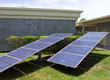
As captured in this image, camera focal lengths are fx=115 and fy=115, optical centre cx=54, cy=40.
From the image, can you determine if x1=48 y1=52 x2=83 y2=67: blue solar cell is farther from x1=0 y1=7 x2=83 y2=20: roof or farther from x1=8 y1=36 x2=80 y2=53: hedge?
x1=0 y1=7 x2=83 y2=20: roof

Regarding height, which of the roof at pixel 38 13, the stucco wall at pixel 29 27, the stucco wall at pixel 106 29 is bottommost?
the stucco wall at pixel 106 29

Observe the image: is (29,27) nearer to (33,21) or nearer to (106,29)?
(33,21)

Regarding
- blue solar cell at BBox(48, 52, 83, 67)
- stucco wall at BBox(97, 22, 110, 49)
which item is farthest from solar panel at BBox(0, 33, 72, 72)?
stucco wall at BBox(97, 22, 110, 49)

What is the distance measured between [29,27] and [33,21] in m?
0.71

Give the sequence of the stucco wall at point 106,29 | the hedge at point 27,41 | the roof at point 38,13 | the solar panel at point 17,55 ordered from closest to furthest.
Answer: the solar panel at point 17,55
the hedge at point 27,41
the roof at point 38,13
the stucco wall at point 106,29

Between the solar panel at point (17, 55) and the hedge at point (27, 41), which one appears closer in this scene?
the solar panel at point (17, 55)

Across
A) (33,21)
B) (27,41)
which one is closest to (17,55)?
(27,41)

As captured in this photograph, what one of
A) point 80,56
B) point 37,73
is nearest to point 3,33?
point 37,73

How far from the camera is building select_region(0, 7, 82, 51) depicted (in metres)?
10.8

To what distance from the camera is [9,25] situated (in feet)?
35.9

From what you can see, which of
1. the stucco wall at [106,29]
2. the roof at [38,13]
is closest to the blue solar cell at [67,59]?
the roof at [38,13]

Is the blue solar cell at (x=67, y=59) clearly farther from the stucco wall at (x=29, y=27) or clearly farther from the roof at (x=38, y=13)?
the roof at (x=38, y=13)

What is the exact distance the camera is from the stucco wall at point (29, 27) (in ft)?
35.7

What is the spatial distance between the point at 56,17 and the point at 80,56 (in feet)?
23.9
